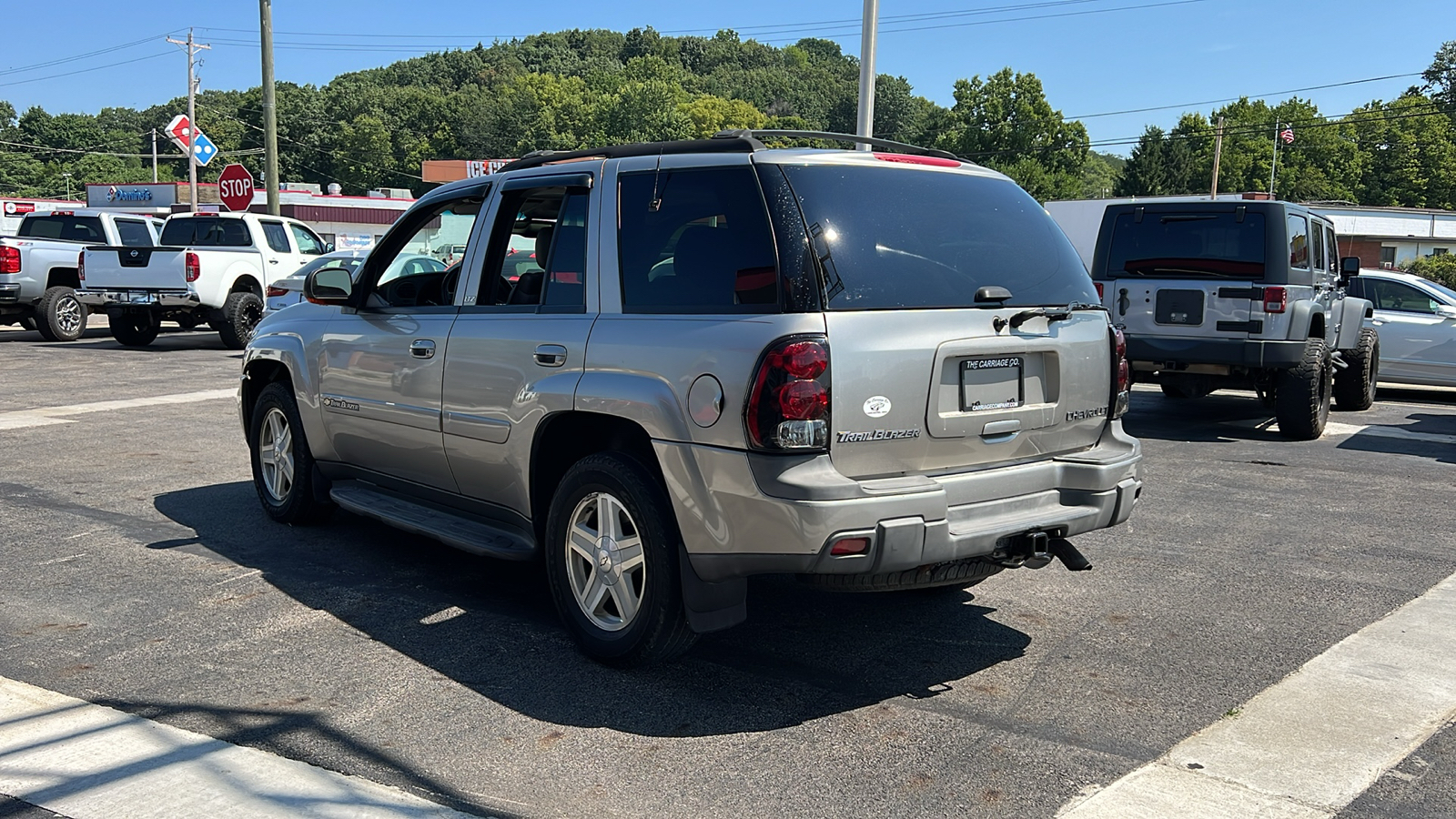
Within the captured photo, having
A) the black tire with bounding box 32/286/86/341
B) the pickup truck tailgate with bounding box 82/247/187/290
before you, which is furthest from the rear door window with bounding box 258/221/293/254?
the black tire with bounding box 32/286/86/341

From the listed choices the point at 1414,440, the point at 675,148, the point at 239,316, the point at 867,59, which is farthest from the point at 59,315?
the point at 1414,440

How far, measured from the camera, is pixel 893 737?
3.92 meters

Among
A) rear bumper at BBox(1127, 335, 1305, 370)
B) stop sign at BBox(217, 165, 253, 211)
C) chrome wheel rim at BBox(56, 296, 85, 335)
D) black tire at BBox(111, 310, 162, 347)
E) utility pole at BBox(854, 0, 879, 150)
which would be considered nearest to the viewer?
rear bumper at BBox(1127, 335, 1305, 370)

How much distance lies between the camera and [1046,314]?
4457 millimetres

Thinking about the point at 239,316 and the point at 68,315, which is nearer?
the point at 239,316

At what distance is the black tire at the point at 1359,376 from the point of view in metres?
12.8

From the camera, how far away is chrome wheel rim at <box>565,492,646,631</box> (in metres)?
4.42

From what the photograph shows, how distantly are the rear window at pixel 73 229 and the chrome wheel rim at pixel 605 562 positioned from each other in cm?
1882

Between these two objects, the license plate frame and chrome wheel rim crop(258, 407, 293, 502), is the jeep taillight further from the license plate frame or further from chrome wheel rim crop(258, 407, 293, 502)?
chrome wheel rim crop(258, 407, 293, 502)

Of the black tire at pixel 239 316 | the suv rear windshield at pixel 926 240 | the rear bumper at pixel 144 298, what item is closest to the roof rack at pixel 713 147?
the suv rear windshield at pixel 926 240

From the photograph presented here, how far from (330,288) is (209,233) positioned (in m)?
14.3

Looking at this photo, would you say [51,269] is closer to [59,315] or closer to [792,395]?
[59,315]

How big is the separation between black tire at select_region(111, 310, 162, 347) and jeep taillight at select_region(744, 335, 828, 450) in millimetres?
16841

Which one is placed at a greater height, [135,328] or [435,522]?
[135,328]
